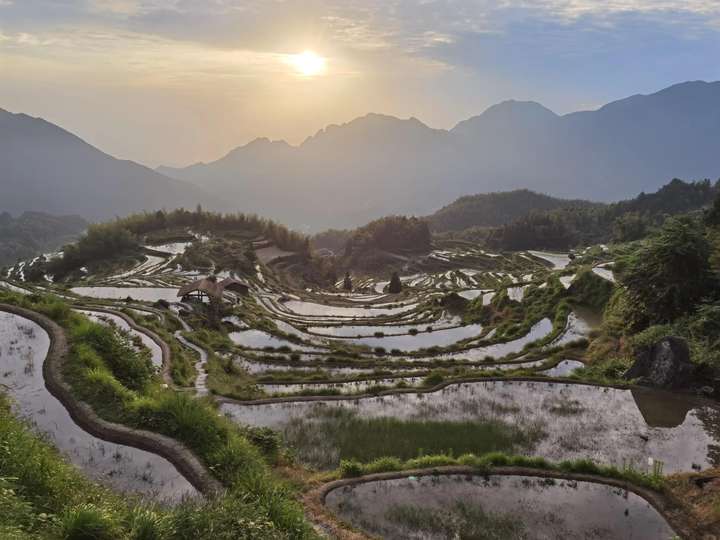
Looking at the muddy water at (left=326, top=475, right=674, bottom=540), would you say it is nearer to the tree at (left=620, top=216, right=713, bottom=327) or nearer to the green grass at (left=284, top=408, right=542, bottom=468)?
the green grass at (left=284, top=408, right=542, bottom=468)

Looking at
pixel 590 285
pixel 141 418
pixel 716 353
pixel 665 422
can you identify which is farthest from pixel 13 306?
pixel 590 285

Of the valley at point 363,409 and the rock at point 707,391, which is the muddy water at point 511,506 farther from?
the rock at point 707,391

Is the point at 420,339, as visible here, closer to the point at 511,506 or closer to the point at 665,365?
the point at 665,365

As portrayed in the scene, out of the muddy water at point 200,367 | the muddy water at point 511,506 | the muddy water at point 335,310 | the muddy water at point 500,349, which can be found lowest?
the muddy water at point 335,310

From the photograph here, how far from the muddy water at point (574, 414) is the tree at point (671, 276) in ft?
21.6

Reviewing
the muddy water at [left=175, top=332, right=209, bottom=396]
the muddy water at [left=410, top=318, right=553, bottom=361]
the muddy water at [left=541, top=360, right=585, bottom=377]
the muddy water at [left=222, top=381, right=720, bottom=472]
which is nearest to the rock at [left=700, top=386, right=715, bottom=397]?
the muddy water at [left=222, top=381, right=720, bottom=472]

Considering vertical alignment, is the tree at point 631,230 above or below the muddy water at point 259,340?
above

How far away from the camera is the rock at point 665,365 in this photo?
730 inches

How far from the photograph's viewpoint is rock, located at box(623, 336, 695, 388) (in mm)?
18547

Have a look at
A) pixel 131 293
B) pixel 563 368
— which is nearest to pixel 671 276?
pixel 563 368

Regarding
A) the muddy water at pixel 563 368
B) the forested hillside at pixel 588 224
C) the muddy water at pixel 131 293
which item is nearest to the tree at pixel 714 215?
the muddy water at pixel 563 368

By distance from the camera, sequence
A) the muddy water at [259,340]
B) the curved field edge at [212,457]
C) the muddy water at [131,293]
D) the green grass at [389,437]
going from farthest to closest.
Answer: the muddy water at [131,293] < the muddy water at [259,340] < the green grass at [389,437] < the curved field edge at [212,457]

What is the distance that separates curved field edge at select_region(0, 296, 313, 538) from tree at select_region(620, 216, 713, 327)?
21450mm

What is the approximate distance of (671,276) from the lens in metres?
23.4
